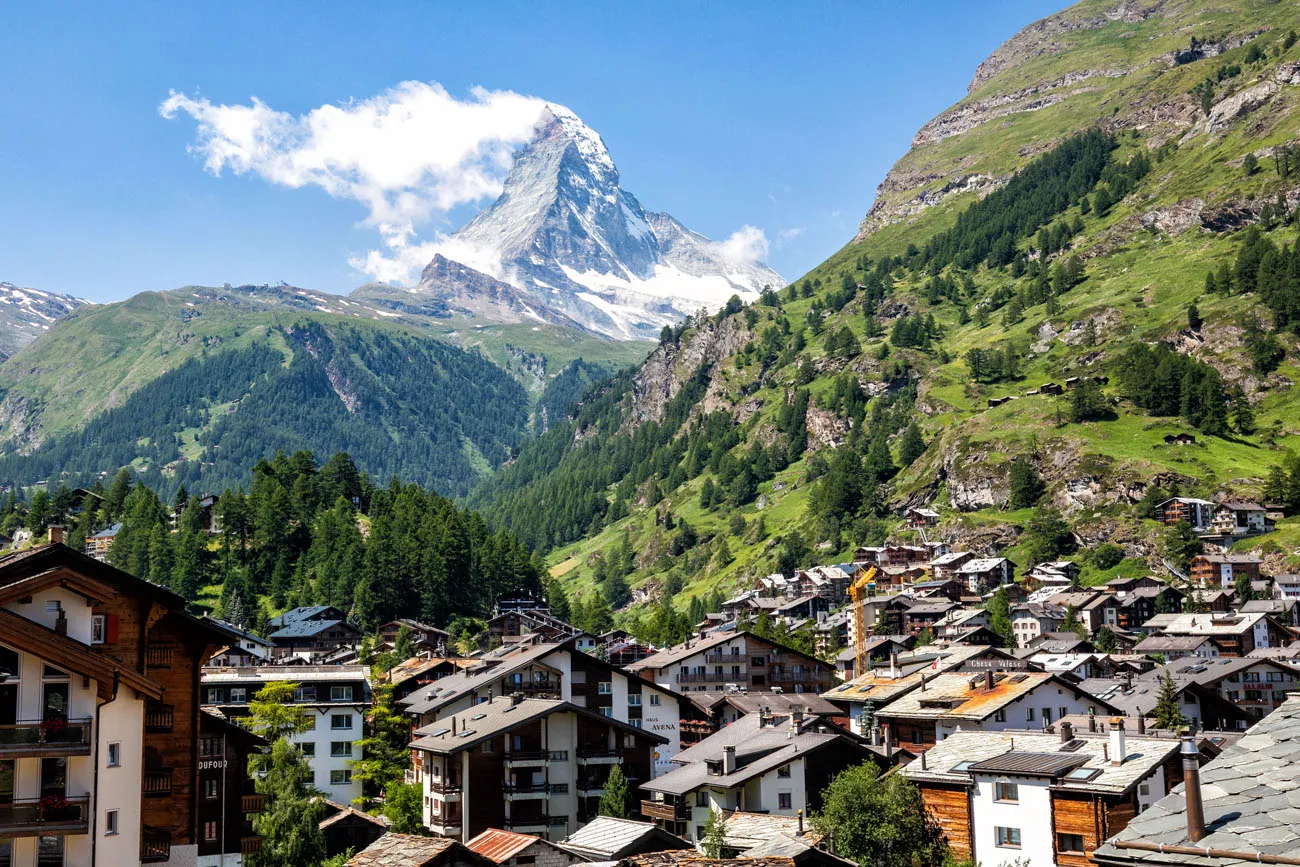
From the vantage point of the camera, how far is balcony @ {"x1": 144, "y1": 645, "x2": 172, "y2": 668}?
44.4m

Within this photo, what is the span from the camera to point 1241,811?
16.6m

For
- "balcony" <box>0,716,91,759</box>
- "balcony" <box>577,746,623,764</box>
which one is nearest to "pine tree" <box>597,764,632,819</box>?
"balcony" <box>577,746,623,764</box>

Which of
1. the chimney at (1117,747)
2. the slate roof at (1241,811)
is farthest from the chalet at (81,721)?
the chimney at (1117,747)

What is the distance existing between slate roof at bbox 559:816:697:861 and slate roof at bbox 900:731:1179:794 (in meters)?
13.9

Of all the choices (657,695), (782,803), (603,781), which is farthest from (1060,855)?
(657,695)

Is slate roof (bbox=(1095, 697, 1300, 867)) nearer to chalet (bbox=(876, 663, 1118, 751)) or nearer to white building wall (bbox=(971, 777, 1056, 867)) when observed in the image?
white building wall (bbox=(971, 777, 1056, 867))

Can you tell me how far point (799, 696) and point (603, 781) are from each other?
134 ft

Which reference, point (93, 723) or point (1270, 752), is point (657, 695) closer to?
point (93, 723)

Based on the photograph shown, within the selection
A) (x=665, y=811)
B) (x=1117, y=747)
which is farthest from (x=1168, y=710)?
(x=1117, y=747)

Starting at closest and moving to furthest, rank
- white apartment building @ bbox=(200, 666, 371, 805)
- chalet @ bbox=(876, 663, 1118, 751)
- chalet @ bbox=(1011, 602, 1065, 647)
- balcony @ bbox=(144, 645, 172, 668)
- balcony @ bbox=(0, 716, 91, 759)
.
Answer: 1. balcony @ bbox=(0, 716, 91, 759)
2. balcony @ bbox=(144, 645, 172, 668)
3. chalet @ bbox=(876, 663, 1118, 751)
4. white apartment building @ bbox=(200, 666, 371, 805)
5. chalet @ bbox=(1011, 602, 1065, 647)

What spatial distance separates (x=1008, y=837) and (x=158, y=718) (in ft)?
121

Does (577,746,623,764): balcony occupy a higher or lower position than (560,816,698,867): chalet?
higher

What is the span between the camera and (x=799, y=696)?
122 meters

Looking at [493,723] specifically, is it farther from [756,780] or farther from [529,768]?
[756,780]
